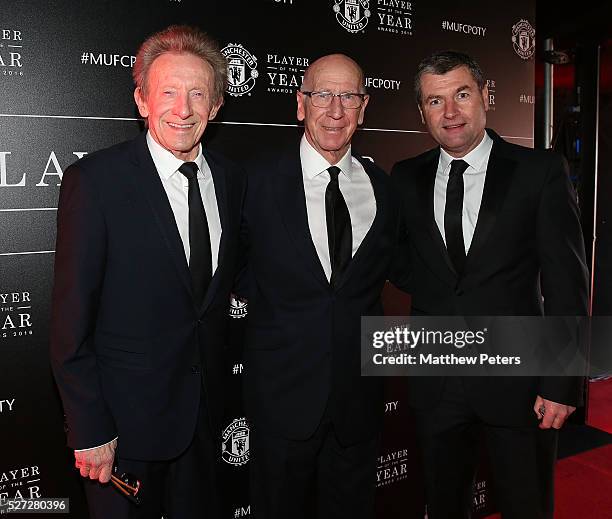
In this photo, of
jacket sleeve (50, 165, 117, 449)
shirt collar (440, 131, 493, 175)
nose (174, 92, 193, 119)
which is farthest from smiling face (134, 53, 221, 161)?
shirt collar (440, 131, 493, 175)

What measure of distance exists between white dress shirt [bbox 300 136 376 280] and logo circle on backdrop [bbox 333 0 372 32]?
0.93m

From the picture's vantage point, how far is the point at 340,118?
1.99m

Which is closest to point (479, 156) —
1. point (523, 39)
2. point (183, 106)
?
point (183, 106)

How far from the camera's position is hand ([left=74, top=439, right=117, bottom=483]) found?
1.56 metres

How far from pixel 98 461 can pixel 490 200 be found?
144cm

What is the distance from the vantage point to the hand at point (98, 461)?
61.5 inches

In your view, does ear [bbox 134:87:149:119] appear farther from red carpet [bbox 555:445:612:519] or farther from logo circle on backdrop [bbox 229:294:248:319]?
red carpet [bbox 555:445:612:519]

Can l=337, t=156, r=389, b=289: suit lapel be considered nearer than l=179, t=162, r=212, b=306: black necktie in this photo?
No

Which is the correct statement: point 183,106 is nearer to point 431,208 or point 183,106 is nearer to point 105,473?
point 431,208

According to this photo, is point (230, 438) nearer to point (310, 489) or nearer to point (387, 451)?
point (310, 489)

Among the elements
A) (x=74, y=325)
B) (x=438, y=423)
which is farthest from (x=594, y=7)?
(x=74, y=325)

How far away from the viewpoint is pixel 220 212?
182cm

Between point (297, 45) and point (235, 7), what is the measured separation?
32 cm

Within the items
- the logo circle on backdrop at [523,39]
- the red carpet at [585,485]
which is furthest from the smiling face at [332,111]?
the red carpet at [585,485]
